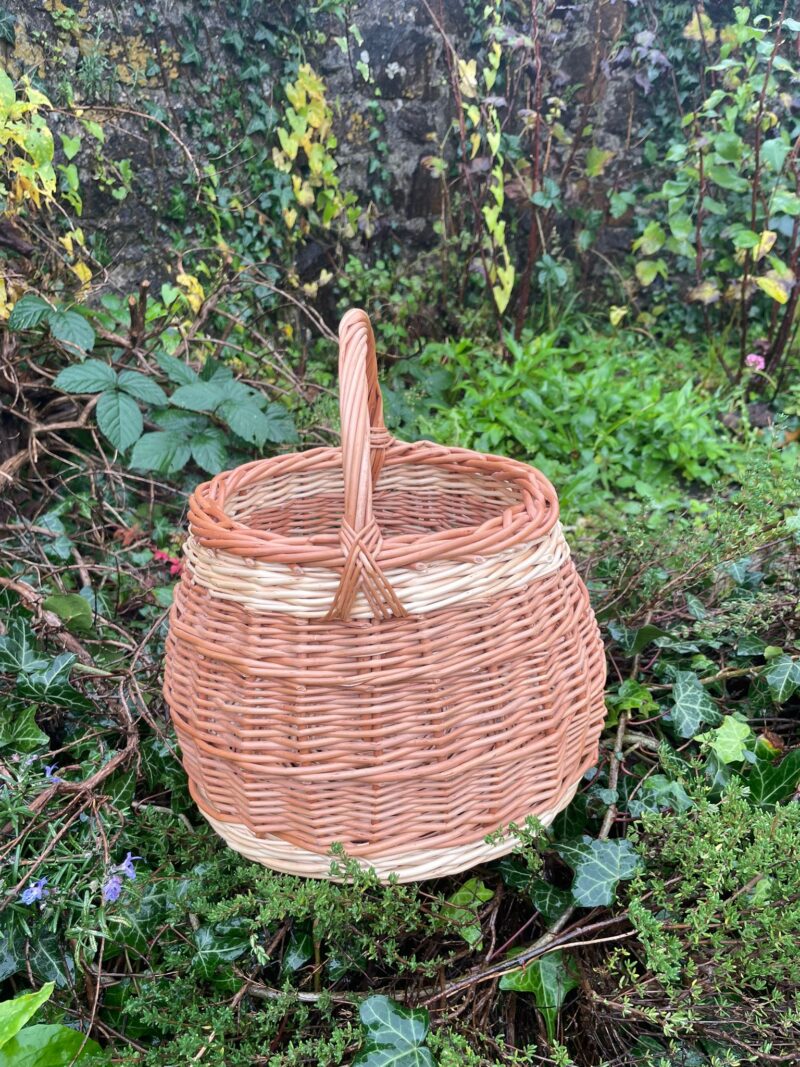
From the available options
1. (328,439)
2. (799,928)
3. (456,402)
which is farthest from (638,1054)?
(456,402)

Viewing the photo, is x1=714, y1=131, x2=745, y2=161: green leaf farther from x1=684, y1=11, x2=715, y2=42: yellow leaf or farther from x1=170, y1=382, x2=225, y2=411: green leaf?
x1=170, y1=382, x2=225, y2=411: green leaf

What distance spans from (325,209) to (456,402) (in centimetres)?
92

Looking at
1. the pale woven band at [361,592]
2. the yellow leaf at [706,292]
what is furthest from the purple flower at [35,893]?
the yellow leaf at [706,292]

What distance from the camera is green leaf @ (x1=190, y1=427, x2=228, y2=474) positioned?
6.76 ft

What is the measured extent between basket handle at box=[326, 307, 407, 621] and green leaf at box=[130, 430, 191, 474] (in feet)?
3.62

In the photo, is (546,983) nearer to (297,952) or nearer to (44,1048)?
(297,952)

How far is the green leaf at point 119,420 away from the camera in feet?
6.41

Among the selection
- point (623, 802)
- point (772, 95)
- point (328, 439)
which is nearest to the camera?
point (623, 802)

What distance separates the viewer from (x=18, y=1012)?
719mm

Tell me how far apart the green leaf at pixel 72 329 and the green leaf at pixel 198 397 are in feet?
0.82

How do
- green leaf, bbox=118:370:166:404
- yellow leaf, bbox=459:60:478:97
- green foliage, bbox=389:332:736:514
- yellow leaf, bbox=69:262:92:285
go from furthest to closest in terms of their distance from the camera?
1. yellow leaf, bbox=459:60:478:97
2. green foliage, bbox=389:332:736:514
3. yellow leaf, bbox=69:262:92:285
4. green leaf, bbox=118:370:166:404

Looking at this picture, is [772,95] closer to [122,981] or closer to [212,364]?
[212,364]

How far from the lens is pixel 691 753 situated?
130 centimetres

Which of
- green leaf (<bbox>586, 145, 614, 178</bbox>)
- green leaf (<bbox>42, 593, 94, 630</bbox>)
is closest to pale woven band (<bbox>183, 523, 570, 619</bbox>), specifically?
green leaf (<bbox>42, 593, 94, 630</bbox>)
